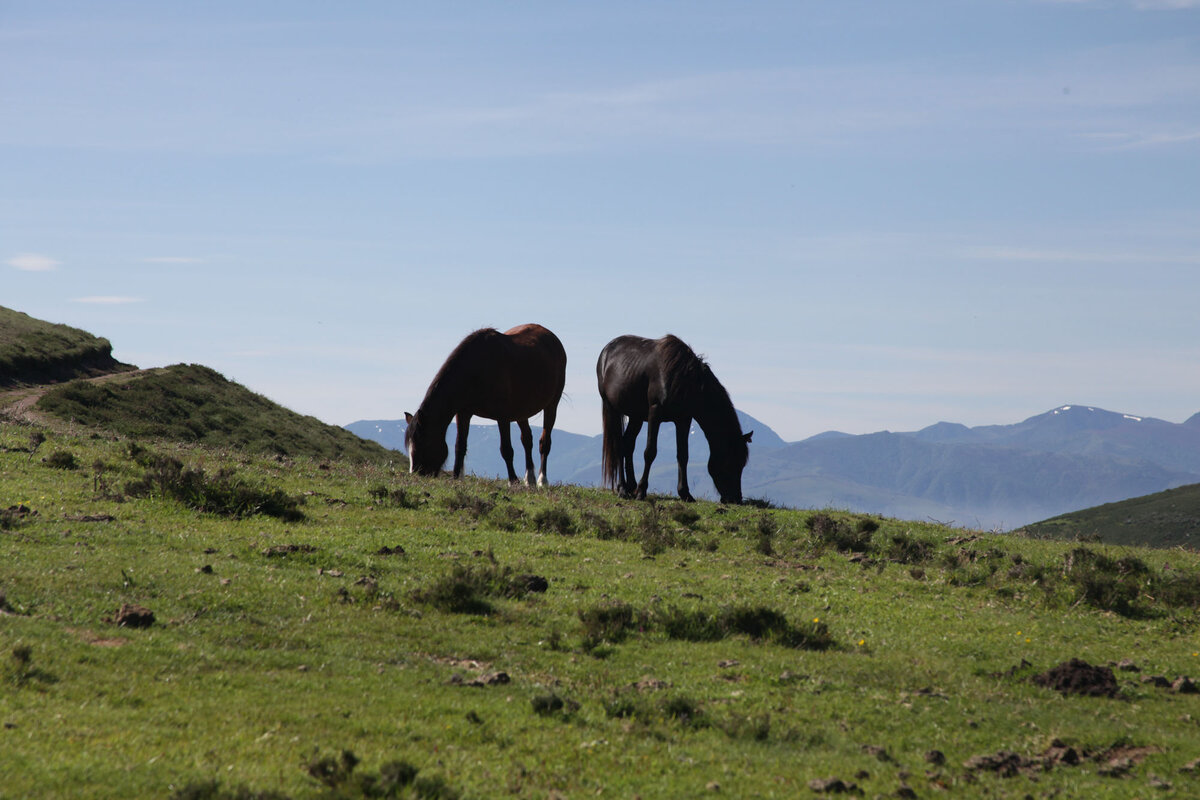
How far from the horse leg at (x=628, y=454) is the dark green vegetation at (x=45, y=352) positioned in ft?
93.1

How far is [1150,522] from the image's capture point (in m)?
48.1

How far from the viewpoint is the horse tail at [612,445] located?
25.2m

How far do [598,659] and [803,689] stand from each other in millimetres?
2027

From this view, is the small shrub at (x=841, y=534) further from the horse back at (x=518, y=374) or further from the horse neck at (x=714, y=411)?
the horse back at (x=518, y=374)

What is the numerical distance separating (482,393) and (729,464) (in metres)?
6.02

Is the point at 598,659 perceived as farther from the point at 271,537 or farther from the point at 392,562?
the point at 271,537

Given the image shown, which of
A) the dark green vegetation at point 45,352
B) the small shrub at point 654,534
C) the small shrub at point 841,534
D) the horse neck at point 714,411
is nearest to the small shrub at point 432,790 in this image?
the small shrub at point 654,534

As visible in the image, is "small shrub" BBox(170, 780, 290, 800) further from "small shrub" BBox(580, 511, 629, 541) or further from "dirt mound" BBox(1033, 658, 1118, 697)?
"small shrub" BBox(580, 511, 629, 541)

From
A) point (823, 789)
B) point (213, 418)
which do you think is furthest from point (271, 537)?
point (213, 418)

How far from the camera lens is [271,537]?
45.7 ft

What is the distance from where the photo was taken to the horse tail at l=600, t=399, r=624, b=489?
25172 millimetres

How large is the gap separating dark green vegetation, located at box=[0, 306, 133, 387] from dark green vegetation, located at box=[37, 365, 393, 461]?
287 centimetres

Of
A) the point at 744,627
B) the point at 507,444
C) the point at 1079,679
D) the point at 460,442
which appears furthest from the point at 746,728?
the point at 507,444

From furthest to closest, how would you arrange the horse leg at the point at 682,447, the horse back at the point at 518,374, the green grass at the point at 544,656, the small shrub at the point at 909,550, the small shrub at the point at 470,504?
1. the horse back at the point at 518,374
2. the horse leg at the point at 682,447
3. the small shrub at the point at 470,504
4. the small shrub at the point at 909,550
5. the green grass at the point at 544,656
